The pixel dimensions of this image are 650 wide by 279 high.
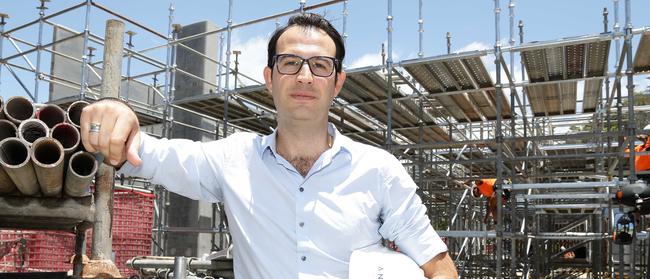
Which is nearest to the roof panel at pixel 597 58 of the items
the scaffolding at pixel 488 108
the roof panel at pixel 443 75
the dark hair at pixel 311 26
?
the scaffolding at pixel 488 108

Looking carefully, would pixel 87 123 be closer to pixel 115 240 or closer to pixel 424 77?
pixel 424 77

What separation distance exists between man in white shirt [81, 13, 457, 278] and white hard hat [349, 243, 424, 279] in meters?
0.05

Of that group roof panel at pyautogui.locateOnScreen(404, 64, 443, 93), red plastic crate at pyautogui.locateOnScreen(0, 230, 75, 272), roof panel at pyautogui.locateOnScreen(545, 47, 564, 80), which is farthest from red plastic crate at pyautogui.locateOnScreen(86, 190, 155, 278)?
roof panel at pyautogui.locateOnScreen(545, 47, 564, 80)

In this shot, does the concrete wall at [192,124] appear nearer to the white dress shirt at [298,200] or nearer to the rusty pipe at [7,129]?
the rusty pipe at [7,129]

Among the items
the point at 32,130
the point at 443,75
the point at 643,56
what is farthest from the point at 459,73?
the point at 32,130

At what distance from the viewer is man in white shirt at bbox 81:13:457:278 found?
1.51 metres

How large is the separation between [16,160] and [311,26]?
57.3 inches

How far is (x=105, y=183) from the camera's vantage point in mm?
3092

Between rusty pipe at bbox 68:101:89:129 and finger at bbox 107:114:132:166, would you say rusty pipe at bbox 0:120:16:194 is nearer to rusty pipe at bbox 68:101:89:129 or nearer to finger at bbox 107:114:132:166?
rusty pipe at bbox 68:101:89:129

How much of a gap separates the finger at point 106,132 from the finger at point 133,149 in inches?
2.3

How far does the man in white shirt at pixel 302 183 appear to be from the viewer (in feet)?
4.95

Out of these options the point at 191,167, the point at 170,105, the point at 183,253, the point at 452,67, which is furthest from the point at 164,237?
the point at 191,167

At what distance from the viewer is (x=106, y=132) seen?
4.16ft

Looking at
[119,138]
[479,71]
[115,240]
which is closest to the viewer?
[119,138]
